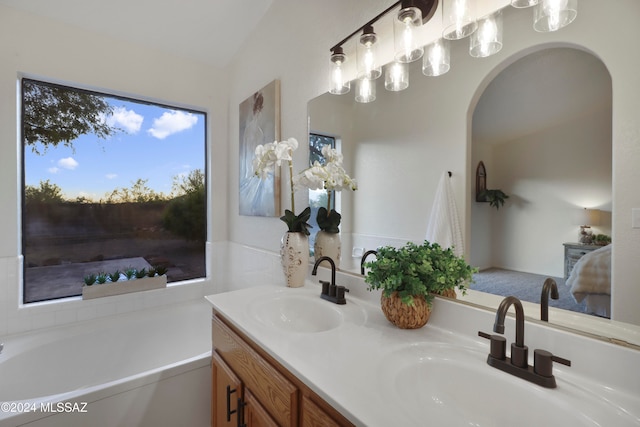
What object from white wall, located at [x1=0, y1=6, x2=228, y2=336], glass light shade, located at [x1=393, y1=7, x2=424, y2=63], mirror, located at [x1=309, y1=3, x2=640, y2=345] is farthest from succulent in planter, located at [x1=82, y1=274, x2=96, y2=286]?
glass light shade, located at [x1=393, y1=7, x2=424, y2=63]

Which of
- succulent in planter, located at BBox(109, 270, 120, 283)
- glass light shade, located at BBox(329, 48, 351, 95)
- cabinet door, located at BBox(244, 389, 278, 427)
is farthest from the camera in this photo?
succulent in planter, located at BBox(109, 270, 120, 283)

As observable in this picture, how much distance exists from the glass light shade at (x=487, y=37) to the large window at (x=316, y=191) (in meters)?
0.74

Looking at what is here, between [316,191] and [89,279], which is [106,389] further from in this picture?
[316,191]

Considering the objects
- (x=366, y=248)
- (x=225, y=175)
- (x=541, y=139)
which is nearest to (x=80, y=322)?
(x=225, y=175)

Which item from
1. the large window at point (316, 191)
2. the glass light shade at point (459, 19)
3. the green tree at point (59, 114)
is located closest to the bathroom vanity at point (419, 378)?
the large window at point (316, 191)

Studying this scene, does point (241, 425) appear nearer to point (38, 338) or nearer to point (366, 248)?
point (366, 248)

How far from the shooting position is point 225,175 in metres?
2.70

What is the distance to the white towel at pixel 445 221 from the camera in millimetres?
1042

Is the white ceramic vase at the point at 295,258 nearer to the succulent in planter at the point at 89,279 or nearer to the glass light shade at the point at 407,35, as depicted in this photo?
the glass light shade at the point at 407,35

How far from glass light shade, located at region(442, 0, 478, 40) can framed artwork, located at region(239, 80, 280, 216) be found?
1.19 metres

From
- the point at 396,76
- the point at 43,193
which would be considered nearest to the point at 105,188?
the point at 43,193

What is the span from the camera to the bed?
74cm

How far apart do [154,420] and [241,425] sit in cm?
84

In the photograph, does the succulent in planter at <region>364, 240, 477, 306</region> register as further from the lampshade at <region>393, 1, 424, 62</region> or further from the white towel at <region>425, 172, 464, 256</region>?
the lampshade at <region>393, 1, 424, 62</region>
